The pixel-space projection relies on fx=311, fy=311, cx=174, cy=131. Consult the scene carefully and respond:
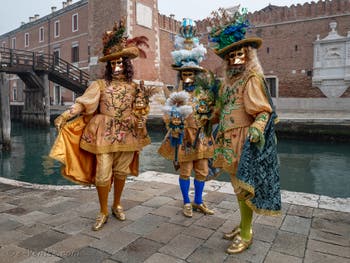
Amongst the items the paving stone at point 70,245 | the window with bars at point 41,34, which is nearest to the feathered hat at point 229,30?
the paving stone at point 70,245

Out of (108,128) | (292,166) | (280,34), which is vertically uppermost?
(280,34)

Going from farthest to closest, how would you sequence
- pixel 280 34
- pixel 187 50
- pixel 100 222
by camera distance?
pixel 280 34 → pixel 187 50 → pixel 100 222

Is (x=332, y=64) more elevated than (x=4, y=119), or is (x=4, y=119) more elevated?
(x=332, y=64)

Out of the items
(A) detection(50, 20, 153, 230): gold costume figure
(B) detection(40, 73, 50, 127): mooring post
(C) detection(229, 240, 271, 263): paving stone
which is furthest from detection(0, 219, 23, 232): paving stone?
(B) detection(40, 73, 50, 127): mooring post

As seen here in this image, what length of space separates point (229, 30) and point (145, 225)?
84.0 inches

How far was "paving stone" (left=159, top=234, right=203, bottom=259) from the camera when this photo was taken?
Answer: 8.72ft

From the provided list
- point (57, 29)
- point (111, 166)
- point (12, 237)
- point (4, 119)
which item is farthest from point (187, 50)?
point (57, 29)

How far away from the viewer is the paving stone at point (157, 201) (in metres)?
3.98

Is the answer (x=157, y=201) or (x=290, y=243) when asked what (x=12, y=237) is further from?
(x=290, y=243)

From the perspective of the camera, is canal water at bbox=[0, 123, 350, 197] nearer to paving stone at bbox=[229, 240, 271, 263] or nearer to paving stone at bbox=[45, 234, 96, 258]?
paving stone at bbox=[229, 240, 271, 263]

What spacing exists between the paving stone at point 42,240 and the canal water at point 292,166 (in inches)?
181

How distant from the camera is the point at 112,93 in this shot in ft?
11.4

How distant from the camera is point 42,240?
292cm

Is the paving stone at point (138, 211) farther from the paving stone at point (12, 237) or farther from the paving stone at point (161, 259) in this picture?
the paving stone at point (12, 237)
